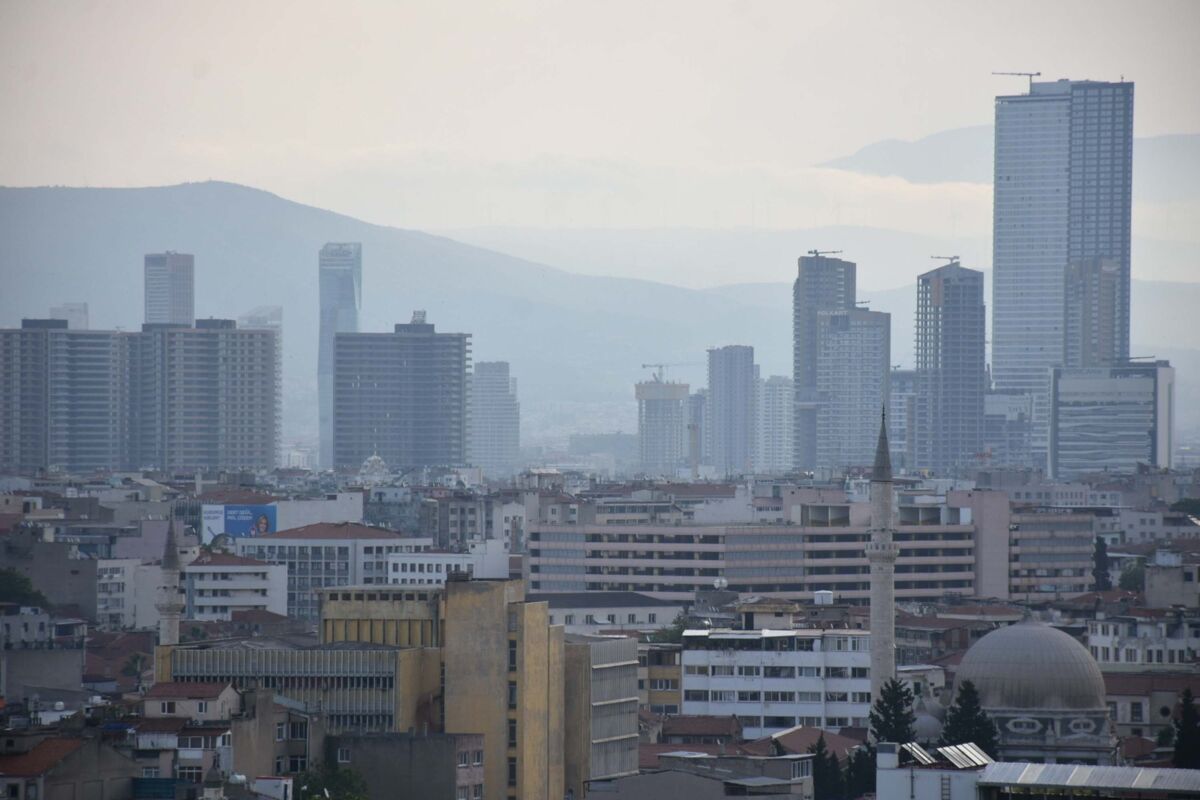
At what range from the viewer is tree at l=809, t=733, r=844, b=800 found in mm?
62250

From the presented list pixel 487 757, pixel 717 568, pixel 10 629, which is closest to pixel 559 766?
pixel 487 757

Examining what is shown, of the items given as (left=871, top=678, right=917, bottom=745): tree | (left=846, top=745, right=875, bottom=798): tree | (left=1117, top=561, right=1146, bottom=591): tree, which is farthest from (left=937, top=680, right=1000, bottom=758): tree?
(left=1117, top=561, right=1146, bottom=591): tree

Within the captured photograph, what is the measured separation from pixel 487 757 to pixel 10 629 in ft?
110

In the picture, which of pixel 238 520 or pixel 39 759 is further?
pixel 238 520

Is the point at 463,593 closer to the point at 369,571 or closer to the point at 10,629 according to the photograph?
the point at 10,629

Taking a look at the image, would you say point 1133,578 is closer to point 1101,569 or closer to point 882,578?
point 1101,569

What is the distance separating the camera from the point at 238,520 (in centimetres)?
14112

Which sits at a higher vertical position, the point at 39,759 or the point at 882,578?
the point at 882,578

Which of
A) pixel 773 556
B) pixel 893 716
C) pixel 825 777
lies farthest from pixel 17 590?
pixel 825 777

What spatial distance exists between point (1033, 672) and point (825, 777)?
504 inches

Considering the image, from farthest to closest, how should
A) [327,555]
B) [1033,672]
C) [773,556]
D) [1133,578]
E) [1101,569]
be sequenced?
[1101,569], [1133,578], [327,555], [773,556], [1033,672]

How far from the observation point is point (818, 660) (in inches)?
3145

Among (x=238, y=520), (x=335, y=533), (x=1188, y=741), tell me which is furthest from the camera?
(x=238, y=520)

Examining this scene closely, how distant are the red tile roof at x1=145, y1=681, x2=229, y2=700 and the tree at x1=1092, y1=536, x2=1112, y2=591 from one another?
7968cm
